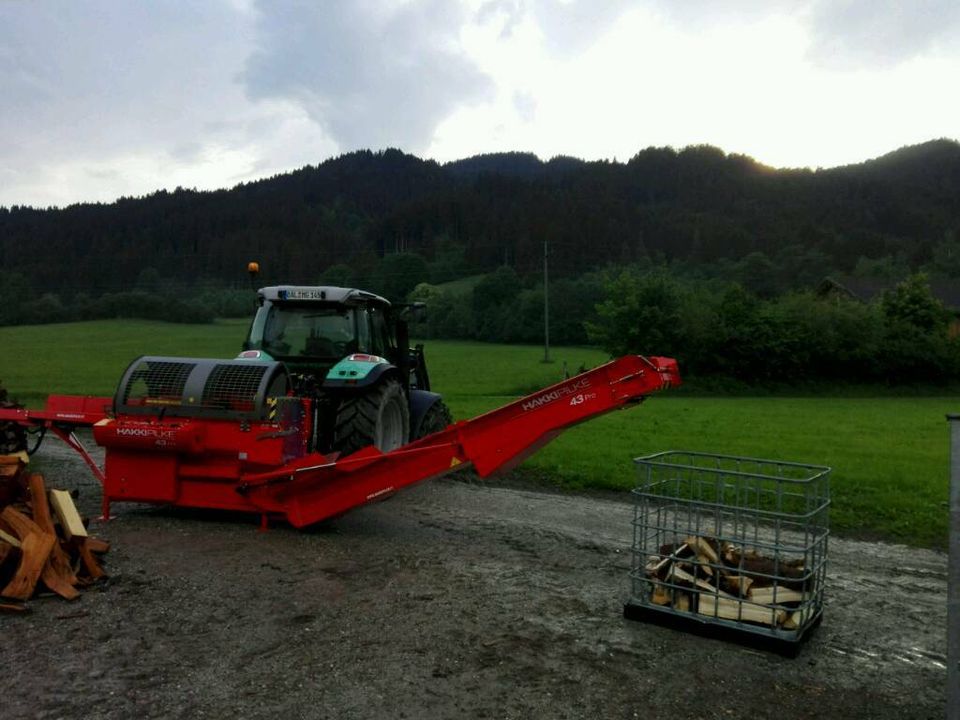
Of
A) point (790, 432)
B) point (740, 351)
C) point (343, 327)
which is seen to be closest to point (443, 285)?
point (740, 351)

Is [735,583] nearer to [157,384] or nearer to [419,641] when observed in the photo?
[419,641]

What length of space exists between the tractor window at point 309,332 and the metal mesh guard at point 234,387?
1.81 meters

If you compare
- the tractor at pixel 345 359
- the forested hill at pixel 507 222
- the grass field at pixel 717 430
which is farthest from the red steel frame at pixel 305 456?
the forested hill at pixel 507 222

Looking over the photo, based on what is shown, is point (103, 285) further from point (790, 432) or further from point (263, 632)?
point (263, 632)

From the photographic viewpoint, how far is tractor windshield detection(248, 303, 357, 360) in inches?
348

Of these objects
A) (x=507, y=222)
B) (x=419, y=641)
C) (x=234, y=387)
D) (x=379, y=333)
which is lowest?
(x=419, y=641)

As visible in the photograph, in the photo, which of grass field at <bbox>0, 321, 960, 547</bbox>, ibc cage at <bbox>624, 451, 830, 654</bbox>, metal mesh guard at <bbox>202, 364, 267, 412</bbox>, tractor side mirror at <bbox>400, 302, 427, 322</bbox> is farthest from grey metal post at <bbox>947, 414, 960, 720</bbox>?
tractor side mirror at <bbox>400, 302, 427, 322</bbox>

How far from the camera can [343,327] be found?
8.87 metres

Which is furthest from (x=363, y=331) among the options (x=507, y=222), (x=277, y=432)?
(x=507, y=222)

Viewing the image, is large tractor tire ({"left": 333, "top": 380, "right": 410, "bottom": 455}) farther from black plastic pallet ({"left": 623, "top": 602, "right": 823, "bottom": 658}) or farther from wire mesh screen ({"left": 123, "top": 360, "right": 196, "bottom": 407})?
black plastic pallet ({"left": 623, "top": 602, "right": 823, "bottom": 658})

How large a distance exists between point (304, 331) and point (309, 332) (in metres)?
0.06

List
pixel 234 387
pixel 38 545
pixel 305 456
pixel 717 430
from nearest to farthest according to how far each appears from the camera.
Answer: pixel 38 545
pixel 234 387
pixel 305 456
pixel 717 430

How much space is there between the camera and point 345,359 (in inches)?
324

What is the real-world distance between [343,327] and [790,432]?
41.2 ft
